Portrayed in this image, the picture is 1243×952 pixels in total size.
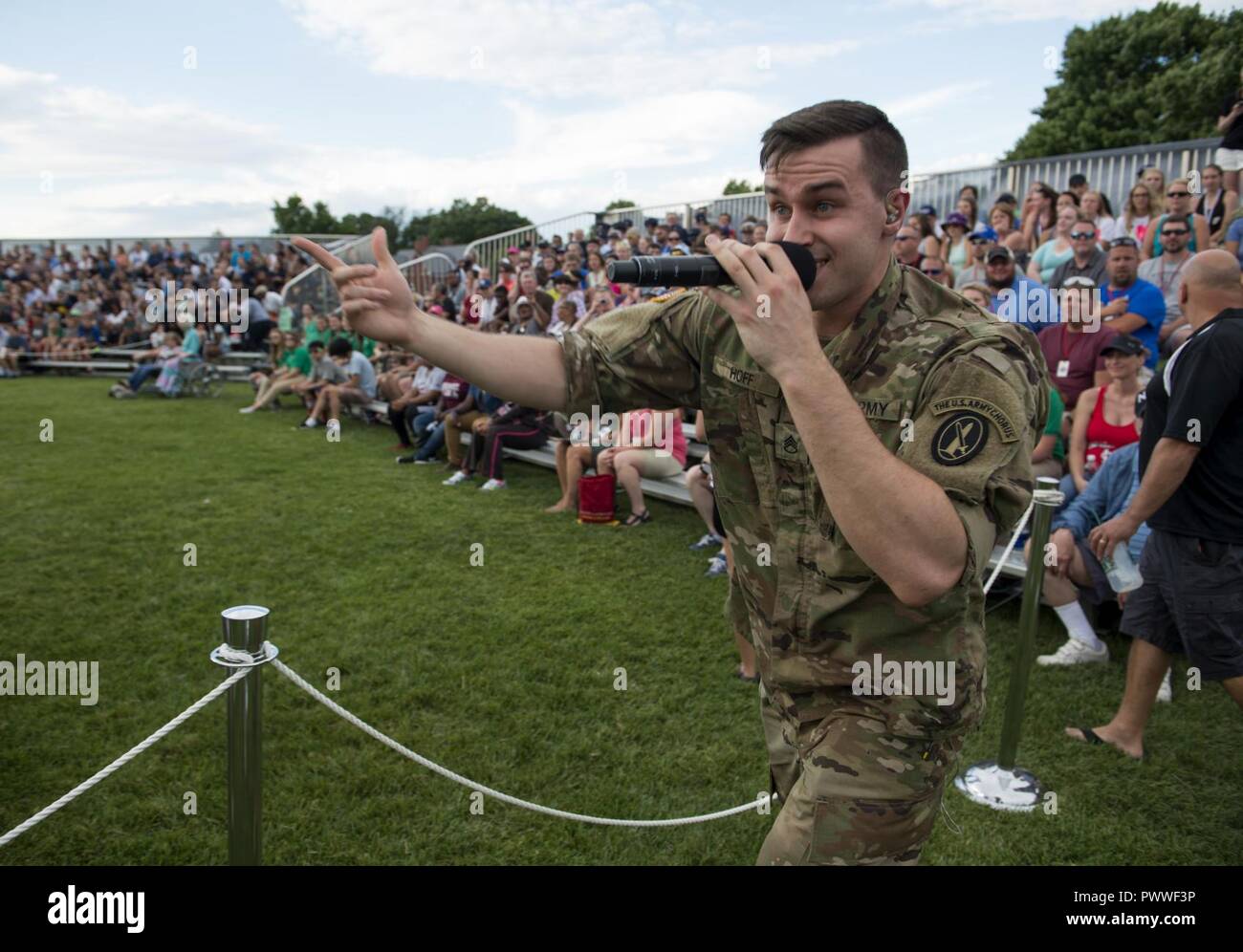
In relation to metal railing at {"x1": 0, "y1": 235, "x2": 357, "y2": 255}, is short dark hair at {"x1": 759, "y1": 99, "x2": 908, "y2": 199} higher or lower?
lower

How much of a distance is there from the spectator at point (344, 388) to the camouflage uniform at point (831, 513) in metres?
13.4

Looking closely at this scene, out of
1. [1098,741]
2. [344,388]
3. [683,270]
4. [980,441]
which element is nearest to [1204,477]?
[1098,741]

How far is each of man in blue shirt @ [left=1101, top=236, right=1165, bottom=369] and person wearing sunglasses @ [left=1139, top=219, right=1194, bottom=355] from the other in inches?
15.7

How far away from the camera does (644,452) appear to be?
8922mm

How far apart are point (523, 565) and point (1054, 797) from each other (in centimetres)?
449

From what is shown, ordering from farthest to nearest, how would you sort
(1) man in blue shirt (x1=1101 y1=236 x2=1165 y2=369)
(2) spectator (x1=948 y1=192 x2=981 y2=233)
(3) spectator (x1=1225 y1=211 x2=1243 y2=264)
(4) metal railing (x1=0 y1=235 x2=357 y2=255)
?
A: (4) metal railing (x1=0 y1=235 x2=357 y2=255) < (2) spectator (x1=948 y1=192 x2=981 y2=233) < (3) spectator (x1=1225 y1=211 x2=1243 y2=264) < (1) man in blue shirt (x1=1101 y1=236 x2=1165 y2=369)

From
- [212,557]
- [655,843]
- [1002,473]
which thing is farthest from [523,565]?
[1002,473]

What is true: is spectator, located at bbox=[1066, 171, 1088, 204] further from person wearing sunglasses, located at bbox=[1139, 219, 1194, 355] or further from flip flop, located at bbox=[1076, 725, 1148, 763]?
flip flop, located at bbox=[1076, 725, 1148, 763]

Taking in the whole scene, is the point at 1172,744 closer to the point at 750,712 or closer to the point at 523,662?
the point at 750,712

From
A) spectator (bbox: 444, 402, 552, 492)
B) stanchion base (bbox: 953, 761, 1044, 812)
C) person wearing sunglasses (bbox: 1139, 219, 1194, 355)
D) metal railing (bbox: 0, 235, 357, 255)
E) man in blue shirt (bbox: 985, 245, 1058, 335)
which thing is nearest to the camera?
stanchion base (bbox: 953, 761, 1044, 812)

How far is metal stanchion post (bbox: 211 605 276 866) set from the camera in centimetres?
212

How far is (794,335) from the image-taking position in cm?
159

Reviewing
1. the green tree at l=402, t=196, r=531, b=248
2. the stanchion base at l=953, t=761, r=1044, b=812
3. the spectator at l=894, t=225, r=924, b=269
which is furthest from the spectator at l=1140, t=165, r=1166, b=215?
the green tree at l=402, t=196, r=531, b=248
